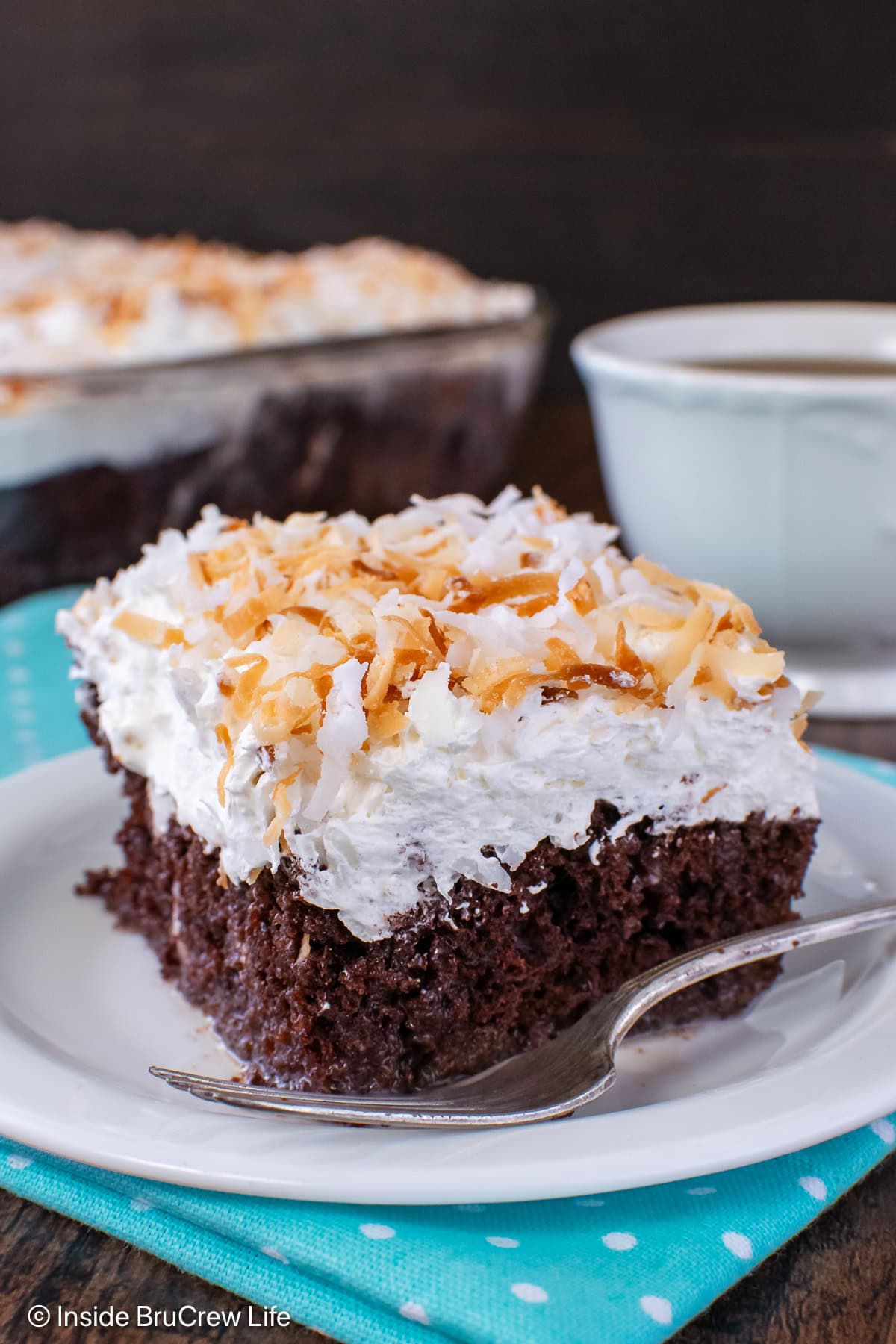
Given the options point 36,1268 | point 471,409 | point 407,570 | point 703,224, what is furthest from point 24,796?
point 703,224

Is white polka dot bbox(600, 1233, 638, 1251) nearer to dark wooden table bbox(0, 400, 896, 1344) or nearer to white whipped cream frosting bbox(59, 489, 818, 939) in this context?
dark wooden table bbox(0, 400, 896, 1344)

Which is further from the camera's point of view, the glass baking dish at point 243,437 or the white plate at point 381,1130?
the glass baking dish at point 243,437

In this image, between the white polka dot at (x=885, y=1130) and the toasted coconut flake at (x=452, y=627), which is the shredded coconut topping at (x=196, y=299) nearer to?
the toasted coconut flake at (x=452, y=627)

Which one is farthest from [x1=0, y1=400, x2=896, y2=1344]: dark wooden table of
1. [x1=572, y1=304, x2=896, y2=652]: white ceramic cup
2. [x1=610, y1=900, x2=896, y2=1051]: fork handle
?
[x1=572, y1=304, x2=896, y2=652]: white ceramic cup

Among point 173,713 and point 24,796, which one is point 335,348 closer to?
point 24,796

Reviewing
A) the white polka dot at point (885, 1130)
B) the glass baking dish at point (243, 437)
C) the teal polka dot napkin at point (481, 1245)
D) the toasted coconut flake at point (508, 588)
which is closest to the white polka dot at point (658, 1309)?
the teal polka dot napkin at point (481, 1245)

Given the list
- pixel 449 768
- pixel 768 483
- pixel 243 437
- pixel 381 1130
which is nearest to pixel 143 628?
pixel 449 768
